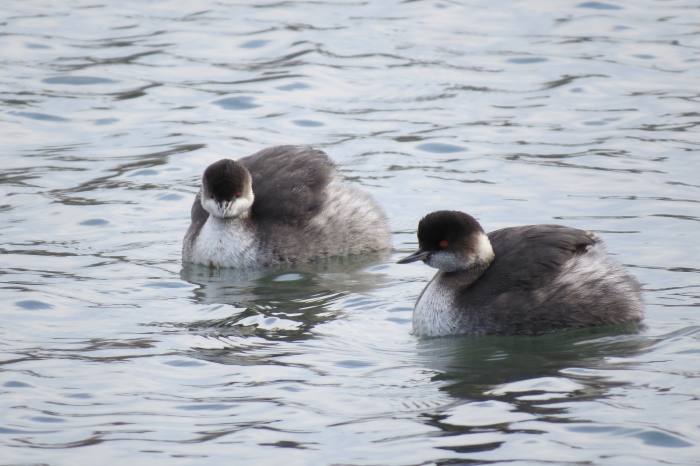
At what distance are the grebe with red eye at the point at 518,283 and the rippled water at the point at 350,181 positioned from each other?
183 millimetres

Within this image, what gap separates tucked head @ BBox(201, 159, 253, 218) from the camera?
10.0 m

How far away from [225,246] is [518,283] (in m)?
Answer: 3.19

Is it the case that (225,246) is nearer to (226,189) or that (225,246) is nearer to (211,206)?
(211,206)

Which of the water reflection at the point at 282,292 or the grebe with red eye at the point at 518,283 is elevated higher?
the grebe with red eye at the point at 518,283

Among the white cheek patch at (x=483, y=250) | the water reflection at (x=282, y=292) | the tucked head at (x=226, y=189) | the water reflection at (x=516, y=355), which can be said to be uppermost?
the tucked head at (x=226, y=189)

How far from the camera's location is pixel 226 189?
10031 millimetres

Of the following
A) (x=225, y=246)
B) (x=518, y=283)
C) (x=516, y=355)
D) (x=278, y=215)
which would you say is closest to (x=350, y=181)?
(x=278, y=215)

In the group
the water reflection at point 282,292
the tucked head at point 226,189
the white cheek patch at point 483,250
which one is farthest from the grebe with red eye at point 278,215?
the white cheek patch at point 483,250

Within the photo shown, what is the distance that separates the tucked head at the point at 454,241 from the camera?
8305 millimetres

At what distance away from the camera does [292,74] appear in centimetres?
1606

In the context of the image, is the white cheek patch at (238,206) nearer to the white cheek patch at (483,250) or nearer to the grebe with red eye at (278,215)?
the grebe with red eye at (278,215)

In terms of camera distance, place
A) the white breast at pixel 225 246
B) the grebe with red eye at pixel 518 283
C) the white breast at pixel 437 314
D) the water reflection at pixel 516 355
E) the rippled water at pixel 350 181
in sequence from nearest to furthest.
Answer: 1. the rippled water at pixel 350 181
2. the water reflection at pixel 516 355
3. the grebe with red eye at pixel 518 283
4. the white breast at pixel 437 314
5. the white breast at pixel 225 246

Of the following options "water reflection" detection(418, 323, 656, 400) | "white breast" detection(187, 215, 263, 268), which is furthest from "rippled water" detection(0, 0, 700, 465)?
"white breast" detection(187, 215, 263, 268)

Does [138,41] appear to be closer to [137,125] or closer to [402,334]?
[137,125]
